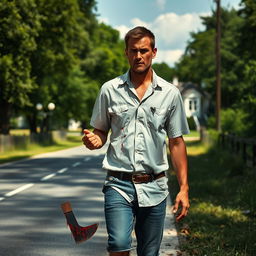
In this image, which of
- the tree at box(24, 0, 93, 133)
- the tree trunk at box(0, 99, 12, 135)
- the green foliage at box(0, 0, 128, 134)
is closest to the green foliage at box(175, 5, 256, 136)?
the green foliage at box(0, 0, 128, 134)

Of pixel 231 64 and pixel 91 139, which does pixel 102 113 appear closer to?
pixel 91 139

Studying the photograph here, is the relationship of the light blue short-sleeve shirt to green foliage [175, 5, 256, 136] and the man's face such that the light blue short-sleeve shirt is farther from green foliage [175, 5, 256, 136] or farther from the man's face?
green foliage [175, 5, 256, 136]

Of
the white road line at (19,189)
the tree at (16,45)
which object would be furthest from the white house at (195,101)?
the white road line at (19,189)

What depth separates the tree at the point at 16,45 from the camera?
28.4m

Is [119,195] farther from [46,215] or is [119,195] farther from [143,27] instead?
[46,215]

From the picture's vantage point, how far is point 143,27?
400 cm

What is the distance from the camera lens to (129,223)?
385cm

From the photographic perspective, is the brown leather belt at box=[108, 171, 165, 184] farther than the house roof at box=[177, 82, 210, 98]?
No

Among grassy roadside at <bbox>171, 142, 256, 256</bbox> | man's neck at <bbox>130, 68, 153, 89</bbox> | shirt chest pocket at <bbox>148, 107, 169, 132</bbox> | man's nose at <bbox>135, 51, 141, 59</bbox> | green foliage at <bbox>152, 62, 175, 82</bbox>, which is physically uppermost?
green foliage at <bbox>152, 62, 175, 82</bbox>

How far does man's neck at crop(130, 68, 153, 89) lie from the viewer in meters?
4.04

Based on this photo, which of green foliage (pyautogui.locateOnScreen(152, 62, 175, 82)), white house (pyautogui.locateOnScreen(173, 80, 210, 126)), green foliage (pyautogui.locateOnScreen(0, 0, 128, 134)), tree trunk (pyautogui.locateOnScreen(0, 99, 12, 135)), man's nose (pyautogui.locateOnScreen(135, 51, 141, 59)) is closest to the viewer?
man's nose (pyautogui.locateOnScreen(135, 51, 141, 59))

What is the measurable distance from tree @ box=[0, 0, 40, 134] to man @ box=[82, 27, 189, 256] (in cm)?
2488

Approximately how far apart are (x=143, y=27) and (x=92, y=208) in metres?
6.63

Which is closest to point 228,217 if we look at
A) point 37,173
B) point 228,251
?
point 228,251
